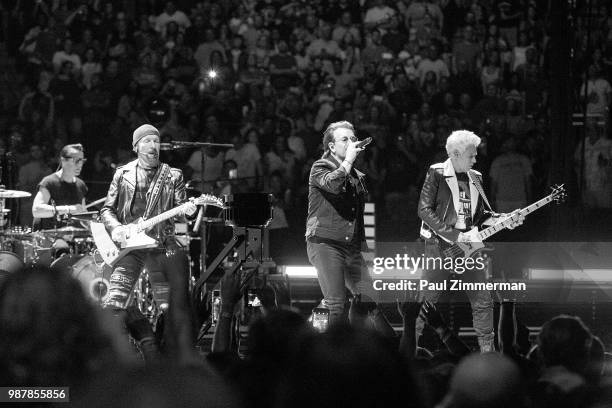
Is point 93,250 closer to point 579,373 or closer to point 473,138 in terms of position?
point 473,138

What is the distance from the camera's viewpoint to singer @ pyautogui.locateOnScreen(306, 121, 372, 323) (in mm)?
8430

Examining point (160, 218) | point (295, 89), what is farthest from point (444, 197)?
point (295, 89)

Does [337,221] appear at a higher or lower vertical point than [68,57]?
lower

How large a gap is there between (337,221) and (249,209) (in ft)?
3.87

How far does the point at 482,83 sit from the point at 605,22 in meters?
2.28

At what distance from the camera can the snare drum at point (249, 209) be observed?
9422mm

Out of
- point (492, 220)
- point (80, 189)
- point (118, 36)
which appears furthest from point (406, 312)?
point (118, 36)

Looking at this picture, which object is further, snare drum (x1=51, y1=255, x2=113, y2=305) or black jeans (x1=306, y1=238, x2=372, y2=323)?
snare drum (x1=51, y1=255, x2=113, y2=305)

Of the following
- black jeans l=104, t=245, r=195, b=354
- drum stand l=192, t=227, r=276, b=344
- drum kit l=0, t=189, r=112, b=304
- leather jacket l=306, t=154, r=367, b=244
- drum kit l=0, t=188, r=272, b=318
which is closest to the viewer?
black jeans l=104, t=245, r=195, b=354

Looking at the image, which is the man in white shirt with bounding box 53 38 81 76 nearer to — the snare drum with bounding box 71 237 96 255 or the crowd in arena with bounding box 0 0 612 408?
the crowd in arena with bounding box 0 0 612 408

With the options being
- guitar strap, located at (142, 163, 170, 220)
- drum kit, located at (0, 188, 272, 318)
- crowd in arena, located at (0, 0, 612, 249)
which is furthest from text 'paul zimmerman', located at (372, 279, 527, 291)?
crowd in arena, located at (0, 0, 612, 249)

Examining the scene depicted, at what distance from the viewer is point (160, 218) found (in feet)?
28.6

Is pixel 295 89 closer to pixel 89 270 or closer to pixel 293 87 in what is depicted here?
pixel 293 87

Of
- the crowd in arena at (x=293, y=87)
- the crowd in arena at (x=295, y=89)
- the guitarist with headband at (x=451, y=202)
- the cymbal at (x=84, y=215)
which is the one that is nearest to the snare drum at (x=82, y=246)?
the cymbal at (x=84, y=215)
